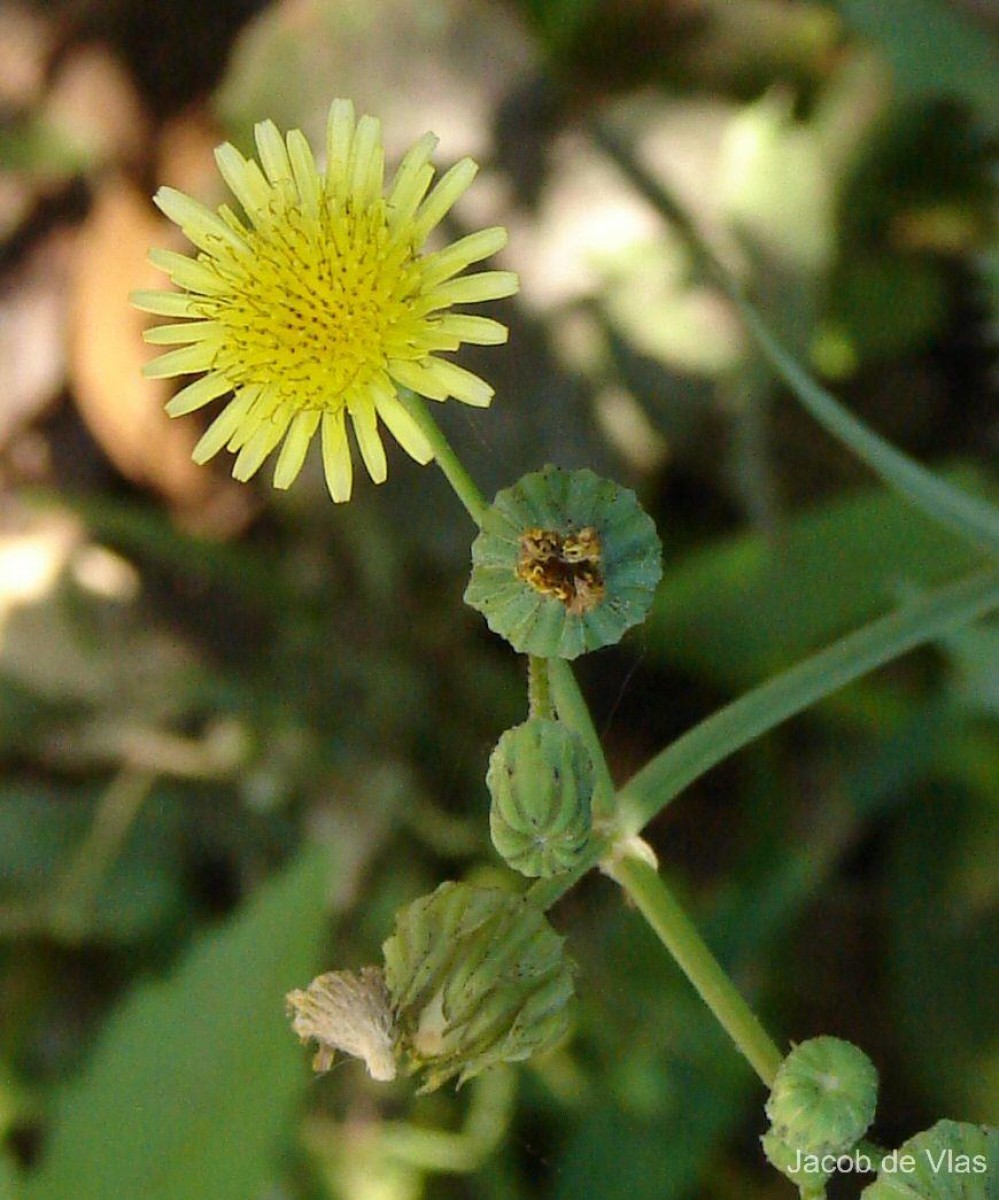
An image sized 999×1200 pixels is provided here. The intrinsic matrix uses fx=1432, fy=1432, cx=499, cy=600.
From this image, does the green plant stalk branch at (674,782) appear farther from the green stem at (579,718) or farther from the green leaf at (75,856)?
the green leaf at (75,856)

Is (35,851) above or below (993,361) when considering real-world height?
above

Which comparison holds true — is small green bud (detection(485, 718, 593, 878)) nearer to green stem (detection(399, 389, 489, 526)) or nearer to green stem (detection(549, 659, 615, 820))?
green stem (detection(549, 659, 615, 820))

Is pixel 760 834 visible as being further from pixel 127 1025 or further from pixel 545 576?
pixel 545 576

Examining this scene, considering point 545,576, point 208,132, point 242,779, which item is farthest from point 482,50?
point 545,576

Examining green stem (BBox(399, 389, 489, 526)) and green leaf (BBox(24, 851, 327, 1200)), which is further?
green leaf (BBox(24, 851, 327, 1200))

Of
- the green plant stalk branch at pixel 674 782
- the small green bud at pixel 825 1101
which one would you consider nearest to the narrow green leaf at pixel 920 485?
the green plant stalk branch at pixel 674 782

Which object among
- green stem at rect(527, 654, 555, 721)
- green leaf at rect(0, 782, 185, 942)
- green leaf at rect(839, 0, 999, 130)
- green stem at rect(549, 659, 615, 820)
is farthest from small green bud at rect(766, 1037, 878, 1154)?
green leaf at rect(0, 782, 185, 942)

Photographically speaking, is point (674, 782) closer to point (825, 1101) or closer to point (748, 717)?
point (748, 717)

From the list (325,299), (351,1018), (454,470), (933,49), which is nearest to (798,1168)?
(351,1018)

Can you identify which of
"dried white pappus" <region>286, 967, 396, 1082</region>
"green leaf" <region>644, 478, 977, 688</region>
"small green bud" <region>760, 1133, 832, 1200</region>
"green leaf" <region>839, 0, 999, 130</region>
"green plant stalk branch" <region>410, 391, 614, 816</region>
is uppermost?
"green leaf" <region>839, 0, 999, 130</region>
